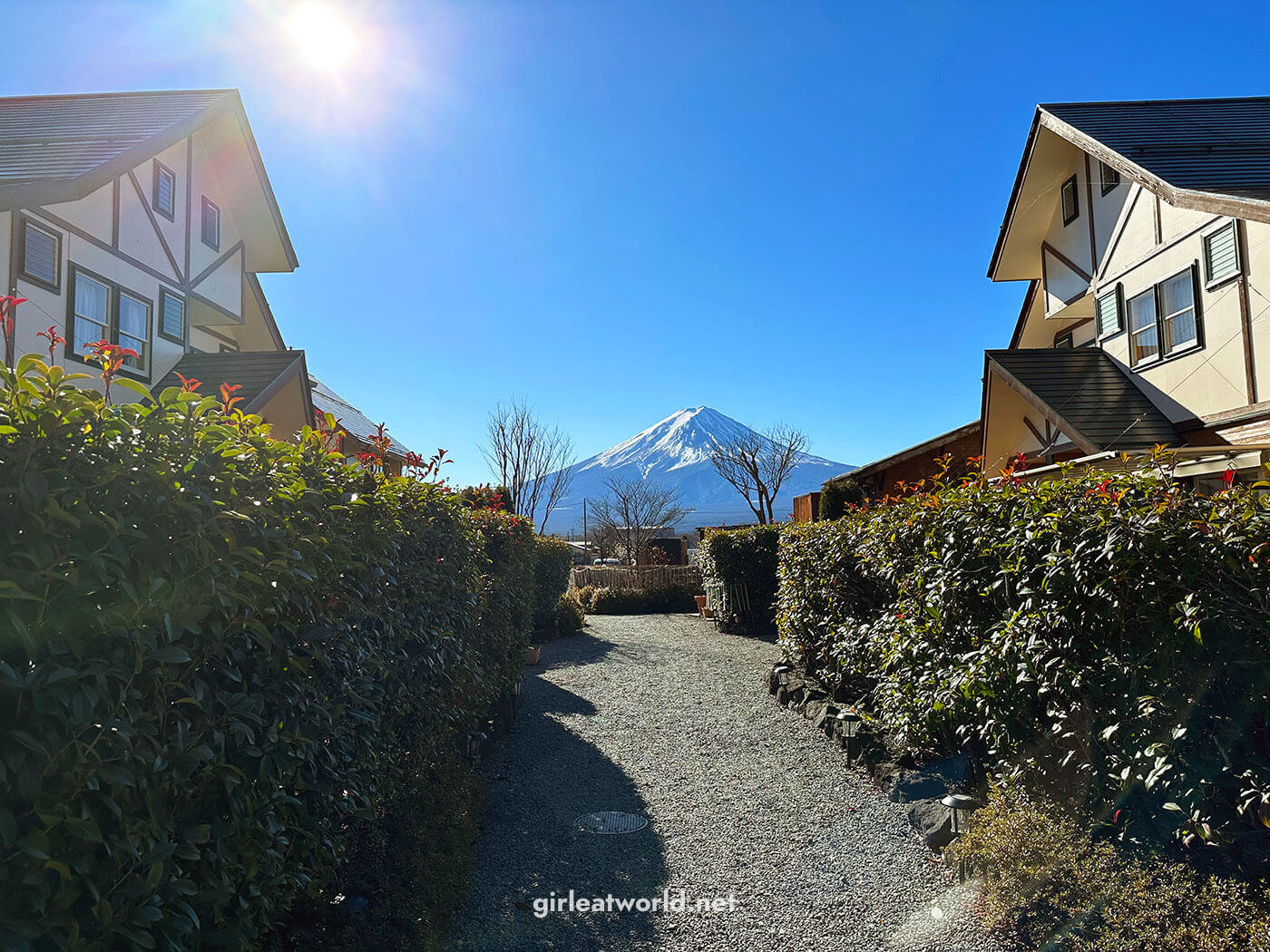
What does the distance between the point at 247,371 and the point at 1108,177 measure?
53.8 feet

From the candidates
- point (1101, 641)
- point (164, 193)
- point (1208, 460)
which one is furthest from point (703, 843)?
point (164, 193)

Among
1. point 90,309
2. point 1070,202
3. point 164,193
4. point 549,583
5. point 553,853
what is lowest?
point 553,853

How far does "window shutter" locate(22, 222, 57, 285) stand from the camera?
10359 millimetres

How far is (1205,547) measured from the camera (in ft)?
10.2

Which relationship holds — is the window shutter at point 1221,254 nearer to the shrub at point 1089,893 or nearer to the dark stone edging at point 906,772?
the dark stone edging at point 906,772

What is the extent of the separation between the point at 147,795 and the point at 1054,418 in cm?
1352

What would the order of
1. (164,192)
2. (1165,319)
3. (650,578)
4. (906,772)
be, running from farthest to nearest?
(650,578) → (164,192) → (1165,319) → (906,772)

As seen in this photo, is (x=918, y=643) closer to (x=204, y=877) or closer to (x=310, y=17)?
(x=204, y=877)

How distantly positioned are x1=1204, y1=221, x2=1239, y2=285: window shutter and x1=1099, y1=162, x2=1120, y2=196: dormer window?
2900 millimetres

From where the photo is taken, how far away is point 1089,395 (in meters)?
13.1

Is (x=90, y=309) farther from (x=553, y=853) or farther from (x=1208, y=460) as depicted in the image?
(x=1208, y=460)

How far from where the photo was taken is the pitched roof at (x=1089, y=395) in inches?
473

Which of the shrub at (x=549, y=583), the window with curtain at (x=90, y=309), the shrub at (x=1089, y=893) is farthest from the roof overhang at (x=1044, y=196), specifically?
the window with curtain at (x=90, y=309)

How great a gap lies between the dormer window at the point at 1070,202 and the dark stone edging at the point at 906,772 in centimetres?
1197
